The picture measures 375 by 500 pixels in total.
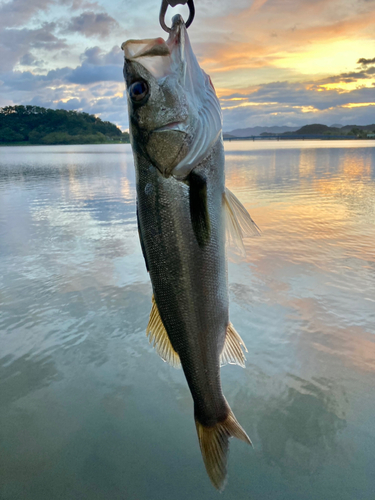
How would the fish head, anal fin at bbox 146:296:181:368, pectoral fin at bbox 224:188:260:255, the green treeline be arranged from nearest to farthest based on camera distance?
the fish head < pectoral fin at bbox 224:188:260:255 < anal fin at bbox 146:296:181:368 < the green treeline

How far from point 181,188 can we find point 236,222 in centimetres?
36

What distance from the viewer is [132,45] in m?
1.63

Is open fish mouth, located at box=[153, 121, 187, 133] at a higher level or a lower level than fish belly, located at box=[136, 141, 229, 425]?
higher

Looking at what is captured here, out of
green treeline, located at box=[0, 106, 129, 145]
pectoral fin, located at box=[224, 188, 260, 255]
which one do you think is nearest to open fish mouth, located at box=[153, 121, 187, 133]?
pectoral fin, located at box=[224, 188, 260, 255]

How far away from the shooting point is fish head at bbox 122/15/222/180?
163cm

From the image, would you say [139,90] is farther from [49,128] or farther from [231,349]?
[49,128]

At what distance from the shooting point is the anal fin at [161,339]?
1.91 m

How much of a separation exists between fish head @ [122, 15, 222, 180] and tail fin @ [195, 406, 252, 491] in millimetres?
1325

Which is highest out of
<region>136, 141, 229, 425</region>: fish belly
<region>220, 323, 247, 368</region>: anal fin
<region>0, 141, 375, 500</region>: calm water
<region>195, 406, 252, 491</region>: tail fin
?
<region>136, 141, 229, 425</region>: fish belly

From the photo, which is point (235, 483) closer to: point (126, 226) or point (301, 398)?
point (301, 398)

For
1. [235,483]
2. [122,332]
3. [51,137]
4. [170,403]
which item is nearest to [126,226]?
[122,332]

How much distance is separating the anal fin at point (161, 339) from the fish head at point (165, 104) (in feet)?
2.51

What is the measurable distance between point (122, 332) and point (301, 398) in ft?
6.57

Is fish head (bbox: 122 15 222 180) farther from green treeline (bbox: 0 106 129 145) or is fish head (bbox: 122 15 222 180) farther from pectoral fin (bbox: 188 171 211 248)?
green treeline (bbox: 0 106 129 145)
